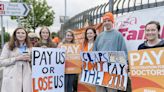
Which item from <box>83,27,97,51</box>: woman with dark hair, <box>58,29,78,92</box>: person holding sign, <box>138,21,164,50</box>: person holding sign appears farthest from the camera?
<box>58,29,78,92</box>: person holding sign

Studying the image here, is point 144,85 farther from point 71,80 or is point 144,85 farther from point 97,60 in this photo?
point 71,80

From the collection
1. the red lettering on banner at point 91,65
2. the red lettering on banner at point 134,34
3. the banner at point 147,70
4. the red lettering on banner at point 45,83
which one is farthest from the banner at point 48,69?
the banner at point 147,70

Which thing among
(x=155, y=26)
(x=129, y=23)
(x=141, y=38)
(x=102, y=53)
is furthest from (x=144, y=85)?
(x=129, y=23)

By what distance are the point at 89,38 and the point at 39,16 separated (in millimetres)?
30006

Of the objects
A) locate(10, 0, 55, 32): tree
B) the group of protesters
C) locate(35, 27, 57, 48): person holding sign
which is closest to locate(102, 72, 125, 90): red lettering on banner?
the group of protesters

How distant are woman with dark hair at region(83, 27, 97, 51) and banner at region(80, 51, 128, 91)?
0.37 metres

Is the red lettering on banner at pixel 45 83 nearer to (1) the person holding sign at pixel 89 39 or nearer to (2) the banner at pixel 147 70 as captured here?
(1) the person holding sign at pixel 89 39

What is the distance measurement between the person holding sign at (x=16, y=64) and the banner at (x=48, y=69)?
189 millimetres

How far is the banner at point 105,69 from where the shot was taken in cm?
546

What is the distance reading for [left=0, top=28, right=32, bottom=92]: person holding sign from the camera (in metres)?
5.53

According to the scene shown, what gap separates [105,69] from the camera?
589cm

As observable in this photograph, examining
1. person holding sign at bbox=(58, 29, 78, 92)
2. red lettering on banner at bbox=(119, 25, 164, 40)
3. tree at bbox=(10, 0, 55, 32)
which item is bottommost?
person holding sign at bbox=(58, 29, 78, 92)

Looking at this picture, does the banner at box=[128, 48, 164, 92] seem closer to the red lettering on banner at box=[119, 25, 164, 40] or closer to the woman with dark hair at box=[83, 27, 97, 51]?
the red lettering on banner at box=[119, 25, 164, 40]

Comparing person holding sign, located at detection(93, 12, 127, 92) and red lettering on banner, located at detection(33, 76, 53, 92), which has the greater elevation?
person holding sign, located at detection(93, 12, 127, 92)
